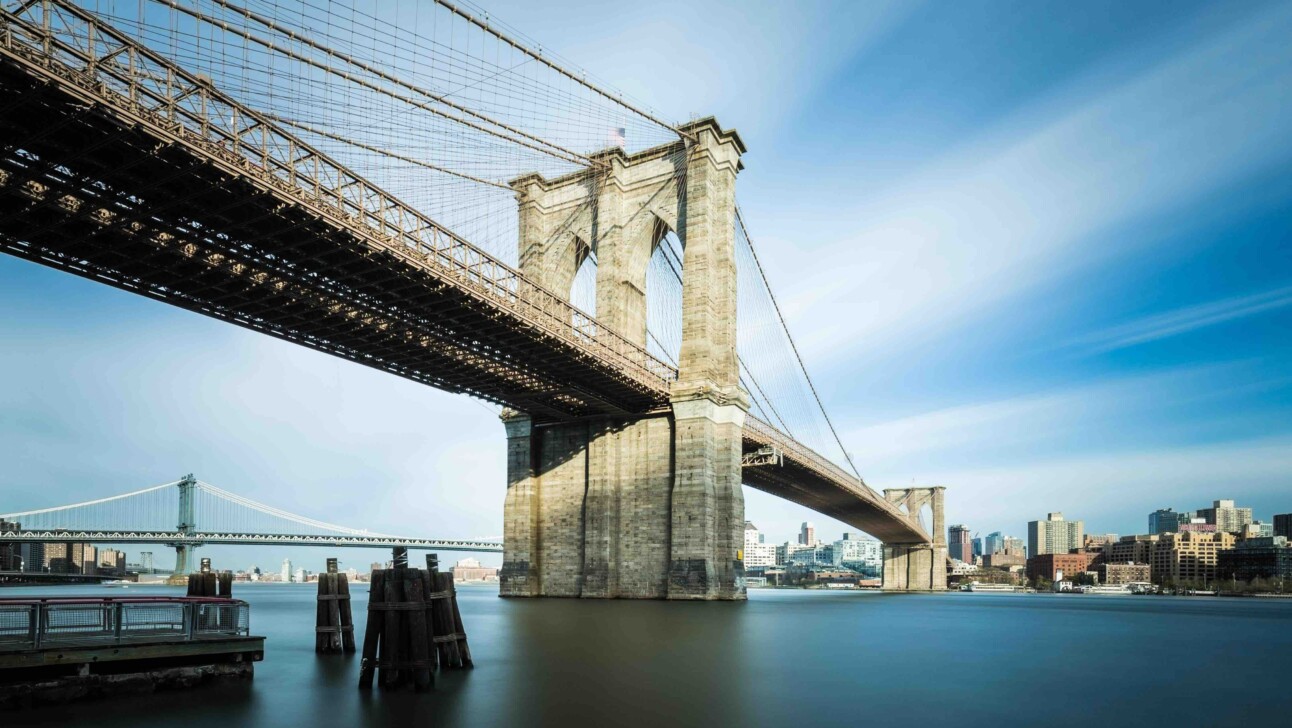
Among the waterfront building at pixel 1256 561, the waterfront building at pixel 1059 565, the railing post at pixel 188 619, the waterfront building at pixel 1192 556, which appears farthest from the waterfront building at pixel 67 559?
the waterfront building at pixel 1059 565

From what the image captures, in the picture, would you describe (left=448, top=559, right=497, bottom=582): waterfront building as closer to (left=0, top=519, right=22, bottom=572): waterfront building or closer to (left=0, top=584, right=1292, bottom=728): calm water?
(left=0, top=519, right=22, bottom=572): waterfront building

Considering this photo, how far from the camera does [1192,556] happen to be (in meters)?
152

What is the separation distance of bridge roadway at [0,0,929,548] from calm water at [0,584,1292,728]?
11.7 metres

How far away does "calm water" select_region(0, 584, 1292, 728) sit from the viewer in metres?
11.9

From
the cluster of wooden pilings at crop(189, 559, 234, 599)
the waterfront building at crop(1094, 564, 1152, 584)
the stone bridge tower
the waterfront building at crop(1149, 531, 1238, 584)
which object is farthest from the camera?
the waterfront building at crop(1094, 564, 1152, 584)

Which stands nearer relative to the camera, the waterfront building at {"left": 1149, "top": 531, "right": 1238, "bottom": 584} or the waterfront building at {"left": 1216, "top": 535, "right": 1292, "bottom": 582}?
the waterfront building at {"left": 1216, "top": 535, "right": 1292, "bottom": 582}

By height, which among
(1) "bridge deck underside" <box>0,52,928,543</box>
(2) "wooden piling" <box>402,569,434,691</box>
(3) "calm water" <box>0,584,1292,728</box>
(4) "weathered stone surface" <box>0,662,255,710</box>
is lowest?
(3) "calm water" <box>0,584,1292,728</box>

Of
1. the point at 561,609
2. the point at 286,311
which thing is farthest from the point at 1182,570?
the point at 286,311

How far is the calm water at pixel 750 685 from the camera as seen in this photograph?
11.9 meters

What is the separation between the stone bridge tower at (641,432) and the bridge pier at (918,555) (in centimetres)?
7121

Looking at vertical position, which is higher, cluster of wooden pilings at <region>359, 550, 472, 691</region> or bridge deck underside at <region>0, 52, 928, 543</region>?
bridge deck underside at <region>0, 52, 928, 543</region>

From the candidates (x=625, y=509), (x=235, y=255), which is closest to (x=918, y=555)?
(x=625, y=509)

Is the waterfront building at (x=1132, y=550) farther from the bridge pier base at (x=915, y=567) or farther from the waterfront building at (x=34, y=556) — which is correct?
the waterfront building at (x=34, y=556)

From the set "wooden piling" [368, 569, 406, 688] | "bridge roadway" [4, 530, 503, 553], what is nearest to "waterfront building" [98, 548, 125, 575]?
"bridge roadway" [4, 530, 503, 553]
